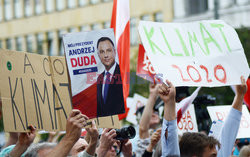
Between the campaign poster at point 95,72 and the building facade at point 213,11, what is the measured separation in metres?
20.9

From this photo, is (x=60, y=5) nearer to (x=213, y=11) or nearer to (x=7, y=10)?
(x=7, y=10)

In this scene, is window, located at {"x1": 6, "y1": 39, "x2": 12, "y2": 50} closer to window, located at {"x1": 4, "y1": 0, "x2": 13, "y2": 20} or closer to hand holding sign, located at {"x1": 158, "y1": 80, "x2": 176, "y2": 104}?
window, located at {"x1": 4, "y1": 0, "x2": 13, "y2": 20}

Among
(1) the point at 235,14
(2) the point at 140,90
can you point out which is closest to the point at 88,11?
(1) the point at 235,14

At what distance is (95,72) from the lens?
13.3 feet

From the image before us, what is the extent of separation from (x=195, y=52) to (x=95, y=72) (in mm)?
1119

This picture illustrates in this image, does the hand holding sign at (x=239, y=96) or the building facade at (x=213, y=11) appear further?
the building facade at (x=213, y=11)

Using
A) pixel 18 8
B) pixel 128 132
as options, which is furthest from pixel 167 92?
pixel 18 8

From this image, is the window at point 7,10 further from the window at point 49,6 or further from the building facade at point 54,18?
the window at point 49,6

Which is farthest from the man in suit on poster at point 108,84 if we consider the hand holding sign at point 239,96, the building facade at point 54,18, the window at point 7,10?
the window at point 7,10

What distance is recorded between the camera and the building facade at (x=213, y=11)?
27.7m

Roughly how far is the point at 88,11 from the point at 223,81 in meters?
36.4

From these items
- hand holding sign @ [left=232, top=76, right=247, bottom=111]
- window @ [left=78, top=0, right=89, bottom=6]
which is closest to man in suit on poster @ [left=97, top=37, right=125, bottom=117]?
hand holding sign @ [left=232, top=76, right=247, bottom=111]

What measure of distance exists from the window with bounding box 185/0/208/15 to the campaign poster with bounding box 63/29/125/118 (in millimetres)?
28358

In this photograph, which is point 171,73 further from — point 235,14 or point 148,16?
point 148,16
